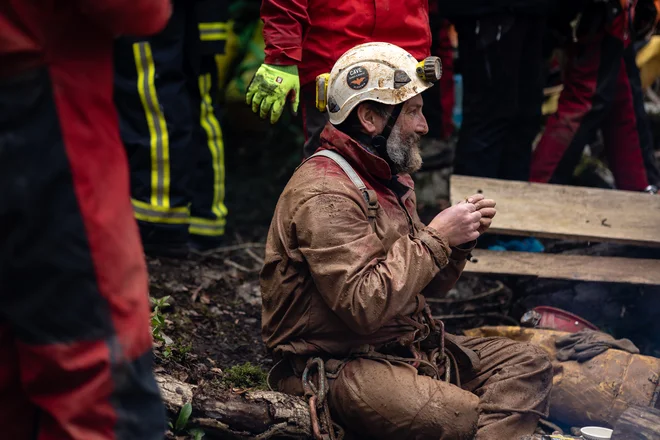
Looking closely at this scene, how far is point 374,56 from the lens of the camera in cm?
370

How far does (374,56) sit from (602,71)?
9.27ft

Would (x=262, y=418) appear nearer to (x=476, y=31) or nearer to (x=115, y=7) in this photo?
(x=115, y=7)

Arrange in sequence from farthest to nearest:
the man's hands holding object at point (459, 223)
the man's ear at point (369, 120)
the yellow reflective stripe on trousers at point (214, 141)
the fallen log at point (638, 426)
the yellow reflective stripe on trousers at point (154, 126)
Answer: the yellow reflective stripe on trousers at point (214, 141), the yellow reflective stripe on trousers at point (154, 126), the man's ear at point (369, 120), the man's hands holding object at point (459, 223), the fallen log at point (638, 426)

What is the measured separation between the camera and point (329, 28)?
14.4ft

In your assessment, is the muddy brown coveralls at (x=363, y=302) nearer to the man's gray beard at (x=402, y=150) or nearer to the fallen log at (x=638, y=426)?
the man's gray beard at (x=402, y=150)

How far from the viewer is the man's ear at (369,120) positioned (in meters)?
3.70

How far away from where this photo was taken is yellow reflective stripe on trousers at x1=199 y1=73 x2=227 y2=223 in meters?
6.09

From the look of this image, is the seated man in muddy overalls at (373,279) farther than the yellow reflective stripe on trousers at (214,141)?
No

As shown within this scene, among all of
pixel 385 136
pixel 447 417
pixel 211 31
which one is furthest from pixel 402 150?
pixel 211 31

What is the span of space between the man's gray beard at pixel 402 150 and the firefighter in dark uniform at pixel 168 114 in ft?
6.43

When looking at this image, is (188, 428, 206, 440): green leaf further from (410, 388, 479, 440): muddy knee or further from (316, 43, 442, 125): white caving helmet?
(316, 43, 442, 125): white caving helmet

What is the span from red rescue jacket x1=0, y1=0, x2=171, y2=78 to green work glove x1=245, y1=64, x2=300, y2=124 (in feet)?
6.89

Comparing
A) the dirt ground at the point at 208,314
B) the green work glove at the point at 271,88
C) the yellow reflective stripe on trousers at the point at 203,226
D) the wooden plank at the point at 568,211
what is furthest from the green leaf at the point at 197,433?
the yellow reflective stripe on trousers at the point at 203,226

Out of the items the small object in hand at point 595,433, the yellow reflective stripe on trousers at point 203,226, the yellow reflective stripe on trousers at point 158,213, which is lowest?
the yellow reflective stripe on trousers at point 203,226
